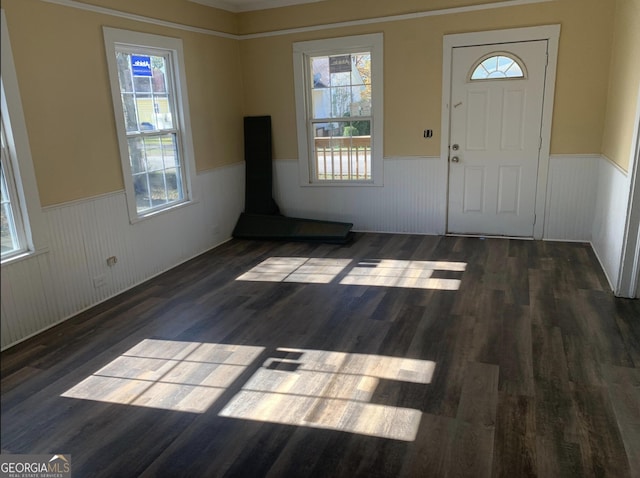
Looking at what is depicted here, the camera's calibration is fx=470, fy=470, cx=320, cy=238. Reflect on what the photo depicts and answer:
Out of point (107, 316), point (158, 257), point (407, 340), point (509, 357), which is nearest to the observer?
point (509, 357)

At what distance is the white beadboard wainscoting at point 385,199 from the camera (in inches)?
216

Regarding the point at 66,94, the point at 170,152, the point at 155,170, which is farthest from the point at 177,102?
the point at 66,94

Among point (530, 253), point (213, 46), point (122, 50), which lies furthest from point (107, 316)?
point (530, 253)

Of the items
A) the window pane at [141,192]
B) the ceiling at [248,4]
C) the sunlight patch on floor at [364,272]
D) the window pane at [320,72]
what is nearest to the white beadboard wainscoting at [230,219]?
the window pane at [141,192]

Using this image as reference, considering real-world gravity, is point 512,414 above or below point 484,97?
below

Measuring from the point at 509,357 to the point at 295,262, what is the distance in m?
2.50

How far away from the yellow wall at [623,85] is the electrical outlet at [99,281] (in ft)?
14.2

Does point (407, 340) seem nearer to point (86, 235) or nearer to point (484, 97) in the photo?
point (86, 235)

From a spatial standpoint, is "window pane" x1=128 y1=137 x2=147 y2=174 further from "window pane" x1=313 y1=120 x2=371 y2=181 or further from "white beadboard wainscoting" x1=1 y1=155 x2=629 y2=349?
"window pane" x1=313 y1=120 x2=371 y2=181

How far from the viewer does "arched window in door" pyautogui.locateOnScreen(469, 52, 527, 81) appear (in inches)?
192

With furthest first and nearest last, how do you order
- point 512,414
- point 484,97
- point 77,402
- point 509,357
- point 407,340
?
point 484,97 → point 407,340 → point 509,357 → point 77,402 → point 512,414

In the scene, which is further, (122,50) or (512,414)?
(122,50)

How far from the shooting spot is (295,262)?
16.0 feet

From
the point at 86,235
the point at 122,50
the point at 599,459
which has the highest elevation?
the point at 122,50
